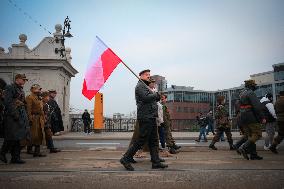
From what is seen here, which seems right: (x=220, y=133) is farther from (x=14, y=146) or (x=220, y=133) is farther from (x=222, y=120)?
(x=14, y=146)

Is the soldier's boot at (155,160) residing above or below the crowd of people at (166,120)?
below

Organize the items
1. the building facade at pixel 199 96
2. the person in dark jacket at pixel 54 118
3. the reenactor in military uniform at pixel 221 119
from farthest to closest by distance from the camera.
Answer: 1. the building facade at pixel 199 96
2. the person in dark jacket at pixel 54 118
3. the reenactor in military uniform at pixel 221 119

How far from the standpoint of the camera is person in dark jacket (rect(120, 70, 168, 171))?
5.97 metres

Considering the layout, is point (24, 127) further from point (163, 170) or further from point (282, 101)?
point (282, 101)

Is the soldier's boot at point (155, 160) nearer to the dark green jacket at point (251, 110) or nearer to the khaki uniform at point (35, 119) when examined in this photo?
the dark green jacket at point (251, 110)

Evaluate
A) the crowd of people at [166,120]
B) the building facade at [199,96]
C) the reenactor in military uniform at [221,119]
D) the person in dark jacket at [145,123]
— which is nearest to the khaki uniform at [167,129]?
the crowd of people at [166,120]

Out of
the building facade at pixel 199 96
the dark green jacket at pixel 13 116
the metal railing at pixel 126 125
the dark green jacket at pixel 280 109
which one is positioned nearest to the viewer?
the dark green jacket at pixel 13 116

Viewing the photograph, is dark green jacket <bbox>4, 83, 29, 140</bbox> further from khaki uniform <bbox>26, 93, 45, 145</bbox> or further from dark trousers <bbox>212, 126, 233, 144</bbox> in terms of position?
dark trousers <bbox>212, 126, 233, 144</bbox>

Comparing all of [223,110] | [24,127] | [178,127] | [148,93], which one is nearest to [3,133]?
[24,127]

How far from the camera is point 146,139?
6027 millimetres

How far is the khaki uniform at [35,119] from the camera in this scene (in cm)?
840

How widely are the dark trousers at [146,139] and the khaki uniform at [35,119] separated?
348 centimetres

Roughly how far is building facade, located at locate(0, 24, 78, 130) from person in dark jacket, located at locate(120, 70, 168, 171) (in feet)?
59.5

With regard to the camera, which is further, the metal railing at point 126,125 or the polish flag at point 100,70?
the metal railing at point 126,125
